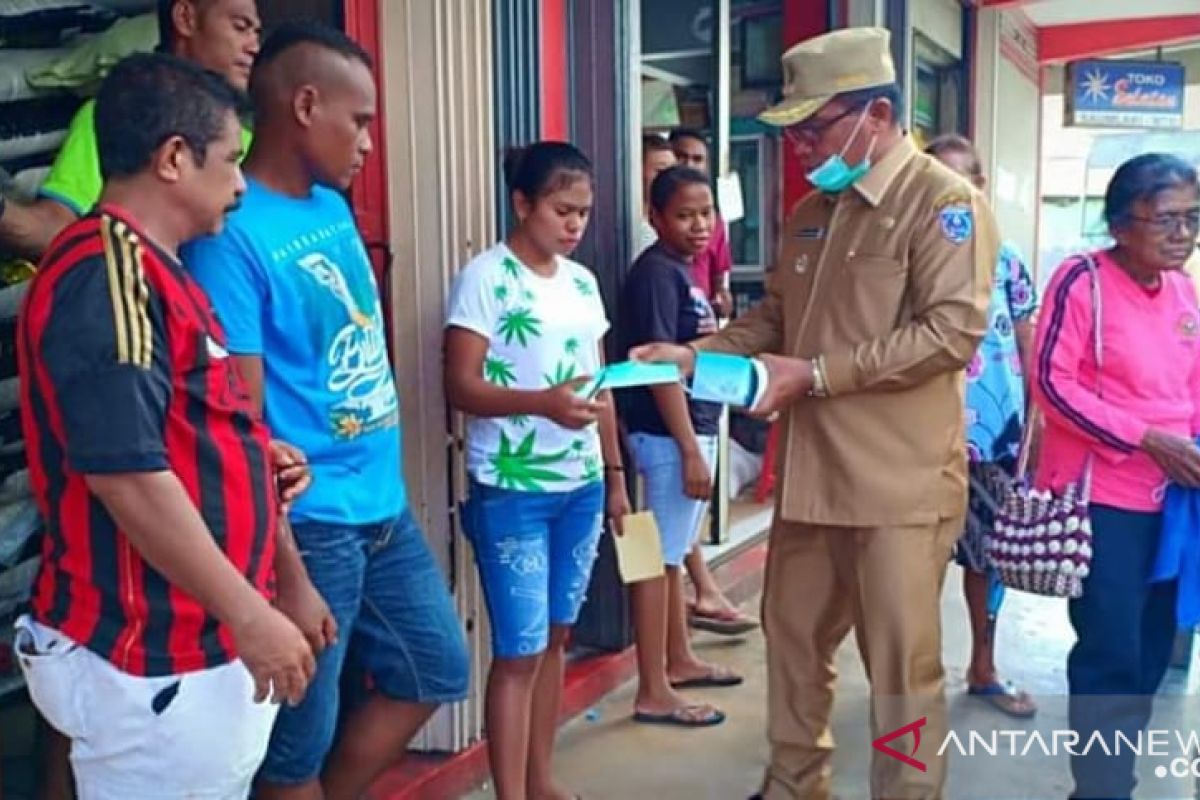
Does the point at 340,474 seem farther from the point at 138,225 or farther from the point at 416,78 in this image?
the point at 416,78

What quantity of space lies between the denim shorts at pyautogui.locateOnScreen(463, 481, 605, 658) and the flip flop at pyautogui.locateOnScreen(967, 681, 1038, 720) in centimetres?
175

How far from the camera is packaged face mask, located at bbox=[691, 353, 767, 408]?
2.71 metres

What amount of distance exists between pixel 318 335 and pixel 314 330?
0.01m

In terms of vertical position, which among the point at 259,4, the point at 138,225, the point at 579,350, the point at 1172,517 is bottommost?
the point at 1172,517

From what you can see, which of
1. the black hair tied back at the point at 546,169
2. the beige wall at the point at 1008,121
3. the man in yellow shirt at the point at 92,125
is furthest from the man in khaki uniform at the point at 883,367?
the beige wall at the point at 1008,121

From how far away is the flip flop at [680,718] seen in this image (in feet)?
12.3

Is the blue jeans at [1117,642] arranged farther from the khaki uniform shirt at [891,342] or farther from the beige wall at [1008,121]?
the beige wall at [1008,121]

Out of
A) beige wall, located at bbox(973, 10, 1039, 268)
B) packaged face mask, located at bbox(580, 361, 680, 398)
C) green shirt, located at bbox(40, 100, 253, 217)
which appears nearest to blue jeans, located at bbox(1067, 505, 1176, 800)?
packaged face mask, located at bbox(580, 361, 680, 398)

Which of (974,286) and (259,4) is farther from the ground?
(259,4)

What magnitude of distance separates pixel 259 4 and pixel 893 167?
156cm

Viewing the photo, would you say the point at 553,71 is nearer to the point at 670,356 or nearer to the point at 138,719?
the point at 670,356

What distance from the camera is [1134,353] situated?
2836mm

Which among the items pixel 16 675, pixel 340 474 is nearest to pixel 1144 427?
pixel 340 474

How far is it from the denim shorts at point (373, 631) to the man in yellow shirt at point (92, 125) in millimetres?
727
